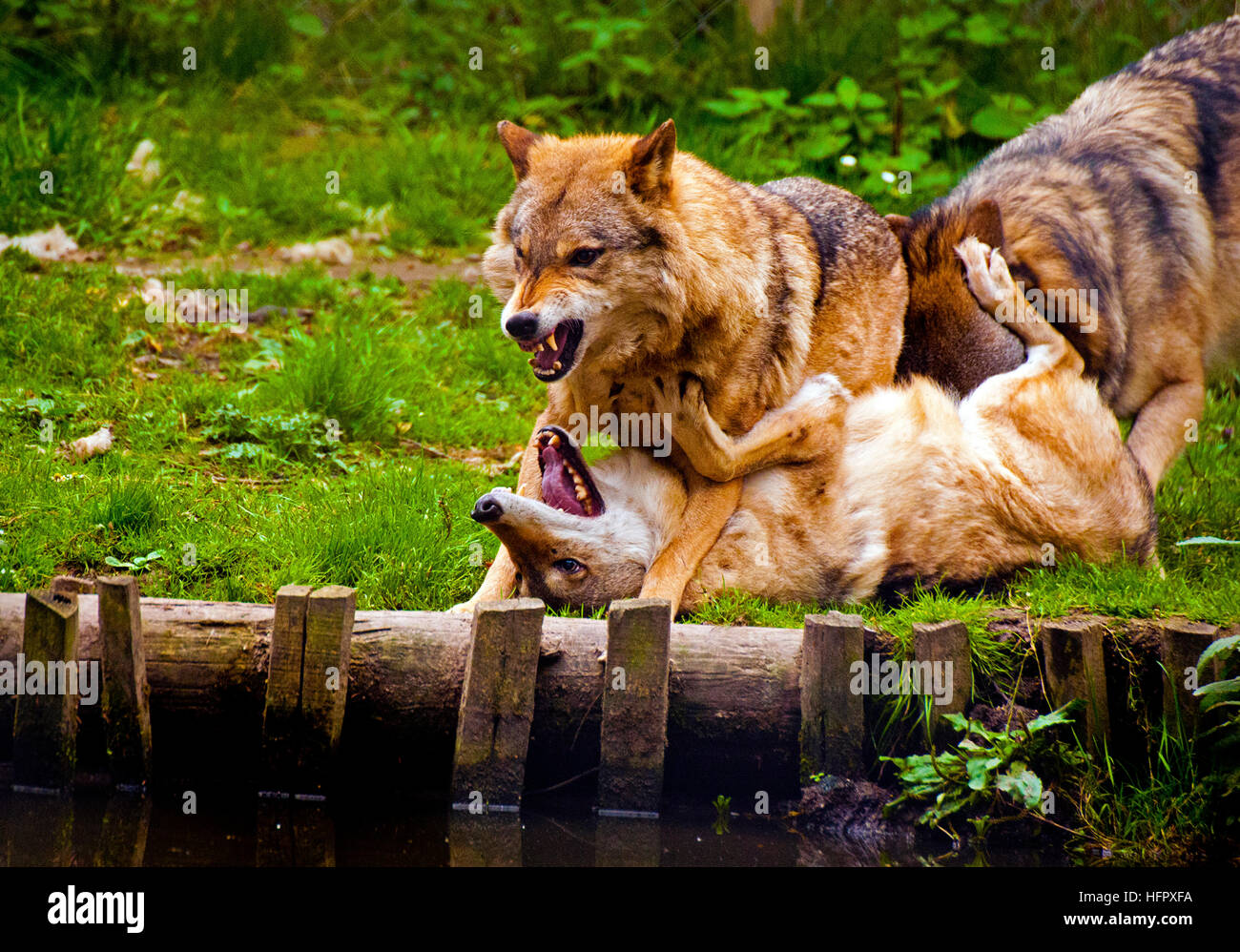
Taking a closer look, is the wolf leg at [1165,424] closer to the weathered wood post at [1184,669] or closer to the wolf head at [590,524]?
the weathered wood post at [1184,669]

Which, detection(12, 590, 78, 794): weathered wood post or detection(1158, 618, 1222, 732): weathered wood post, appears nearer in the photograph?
detection(12, 590, 78, 794): weathered wood post

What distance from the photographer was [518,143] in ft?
15.8

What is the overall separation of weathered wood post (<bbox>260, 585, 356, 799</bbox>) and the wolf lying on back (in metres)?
0.93

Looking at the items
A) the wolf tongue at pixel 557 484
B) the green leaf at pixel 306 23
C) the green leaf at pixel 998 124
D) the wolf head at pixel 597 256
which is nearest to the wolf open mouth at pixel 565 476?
the wolf tongue at pixel 557 484

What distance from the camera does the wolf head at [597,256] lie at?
14.3ft

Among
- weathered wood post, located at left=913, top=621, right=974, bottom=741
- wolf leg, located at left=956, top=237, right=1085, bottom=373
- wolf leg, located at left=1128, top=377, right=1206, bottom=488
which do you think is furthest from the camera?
wolf leg, located at left=1128, top=377, right=1206, bottom=488

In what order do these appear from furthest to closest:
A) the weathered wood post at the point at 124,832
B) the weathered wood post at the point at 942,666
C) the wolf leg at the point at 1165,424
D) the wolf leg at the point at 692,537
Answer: the wolf leg at the point at 1165,424
the wolf leg at the point at 692,537
the weathered wood post at the point at 942,666
the weathered wood post at the point at 124,832

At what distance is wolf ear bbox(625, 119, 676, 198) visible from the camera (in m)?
4.43

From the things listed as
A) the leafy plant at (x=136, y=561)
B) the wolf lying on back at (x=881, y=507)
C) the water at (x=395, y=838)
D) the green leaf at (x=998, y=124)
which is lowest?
the water at (x=395, y=838)

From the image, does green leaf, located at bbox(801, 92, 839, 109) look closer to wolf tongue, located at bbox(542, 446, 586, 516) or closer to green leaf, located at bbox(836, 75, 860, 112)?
green leaf, located at bbox(836, 75, 860, 112)

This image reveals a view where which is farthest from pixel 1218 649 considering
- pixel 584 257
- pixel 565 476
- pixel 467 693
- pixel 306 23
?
pixel 306 23

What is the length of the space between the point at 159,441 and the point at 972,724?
12.9ft

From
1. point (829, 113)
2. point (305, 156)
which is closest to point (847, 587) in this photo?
point (829, 113)

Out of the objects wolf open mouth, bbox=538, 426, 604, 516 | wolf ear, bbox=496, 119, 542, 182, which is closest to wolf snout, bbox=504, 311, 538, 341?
wolf open mouth, bbox=538, 426, 604, 516
